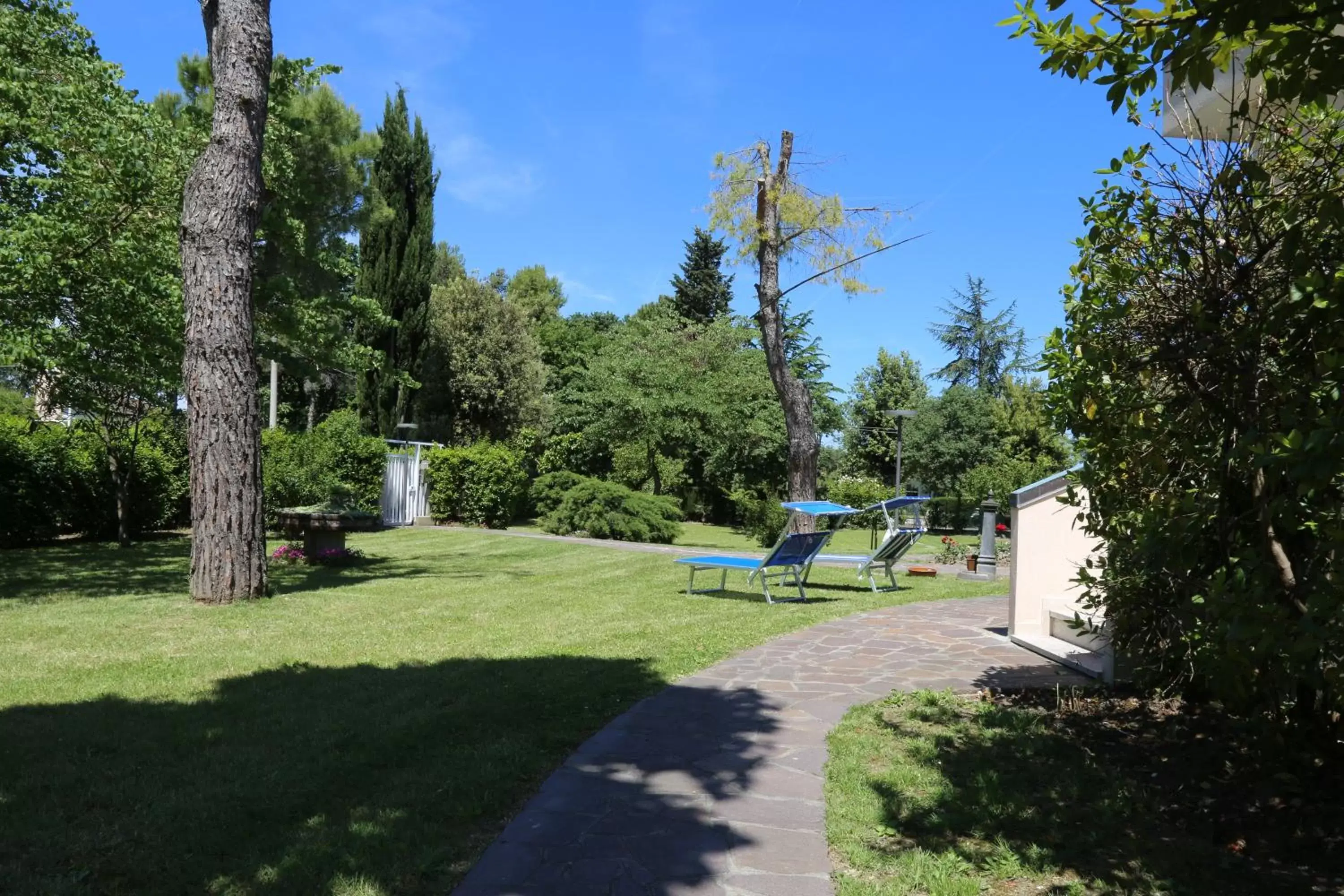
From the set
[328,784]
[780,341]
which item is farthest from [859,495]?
[328,784]

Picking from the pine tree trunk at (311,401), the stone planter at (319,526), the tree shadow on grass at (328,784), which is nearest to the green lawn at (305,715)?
the tree shadow on grass at (328,784)

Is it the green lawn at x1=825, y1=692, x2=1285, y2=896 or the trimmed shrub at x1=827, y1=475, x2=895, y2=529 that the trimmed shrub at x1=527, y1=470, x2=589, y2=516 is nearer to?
the trimmed shrub at x1=827, y1=475, x2=895, y2=529

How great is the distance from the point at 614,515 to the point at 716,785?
16663 millimetres

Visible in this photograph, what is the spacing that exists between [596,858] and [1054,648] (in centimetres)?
491

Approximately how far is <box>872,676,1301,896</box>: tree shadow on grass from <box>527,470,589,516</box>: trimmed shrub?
17.6 metres

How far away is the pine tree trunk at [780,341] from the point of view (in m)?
15.3

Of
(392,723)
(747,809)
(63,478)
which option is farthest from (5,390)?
(747,809)

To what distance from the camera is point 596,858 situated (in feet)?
10.2

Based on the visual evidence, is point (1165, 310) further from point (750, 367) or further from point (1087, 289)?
point (750, 367)

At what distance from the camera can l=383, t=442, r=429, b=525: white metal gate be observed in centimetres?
2288

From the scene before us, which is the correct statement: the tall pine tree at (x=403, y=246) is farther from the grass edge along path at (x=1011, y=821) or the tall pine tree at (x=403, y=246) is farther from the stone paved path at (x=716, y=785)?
the grass edge along path at (x=1011, y=821)

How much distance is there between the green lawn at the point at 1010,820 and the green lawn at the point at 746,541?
12489 millimetres

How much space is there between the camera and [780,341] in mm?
15656

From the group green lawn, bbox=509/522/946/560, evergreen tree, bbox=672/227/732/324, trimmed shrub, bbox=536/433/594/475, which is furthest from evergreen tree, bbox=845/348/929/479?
trimmed shrub, bbox=536/433/594/475
